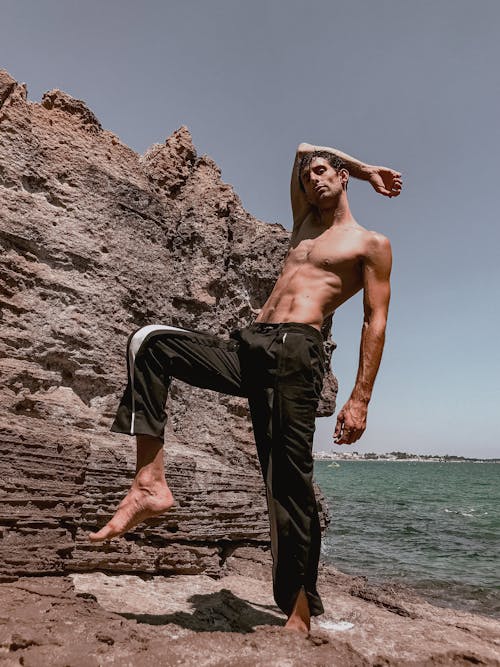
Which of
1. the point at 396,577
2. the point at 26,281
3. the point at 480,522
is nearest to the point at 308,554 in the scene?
the point at 26,281

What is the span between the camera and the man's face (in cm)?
343

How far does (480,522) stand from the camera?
18828 millimetres

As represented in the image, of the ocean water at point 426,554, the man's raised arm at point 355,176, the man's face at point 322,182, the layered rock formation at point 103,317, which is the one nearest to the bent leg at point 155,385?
the layered rock formation at point 103,317

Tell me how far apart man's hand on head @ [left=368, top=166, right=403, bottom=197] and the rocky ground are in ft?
9.34

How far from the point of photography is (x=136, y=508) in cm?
247

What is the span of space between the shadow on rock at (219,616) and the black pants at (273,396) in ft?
1.55

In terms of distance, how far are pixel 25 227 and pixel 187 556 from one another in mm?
3114

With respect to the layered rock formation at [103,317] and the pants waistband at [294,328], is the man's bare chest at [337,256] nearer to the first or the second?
the pants waistband at [294,328]

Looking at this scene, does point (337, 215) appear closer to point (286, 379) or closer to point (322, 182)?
point (322, 182)

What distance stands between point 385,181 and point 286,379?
1.86m

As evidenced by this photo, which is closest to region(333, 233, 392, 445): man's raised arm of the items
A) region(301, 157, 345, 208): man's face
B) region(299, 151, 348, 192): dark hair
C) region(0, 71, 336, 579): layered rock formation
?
region(301, 157, 345, 208): man's face

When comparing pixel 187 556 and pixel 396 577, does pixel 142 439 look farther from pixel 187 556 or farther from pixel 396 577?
pixel 396 577

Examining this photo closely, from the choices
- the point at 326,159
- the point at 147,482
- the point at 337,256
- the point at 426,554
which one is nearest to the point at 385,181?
the point at 326,159

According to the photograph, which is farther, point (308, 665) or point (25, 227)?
point (25, 227)
